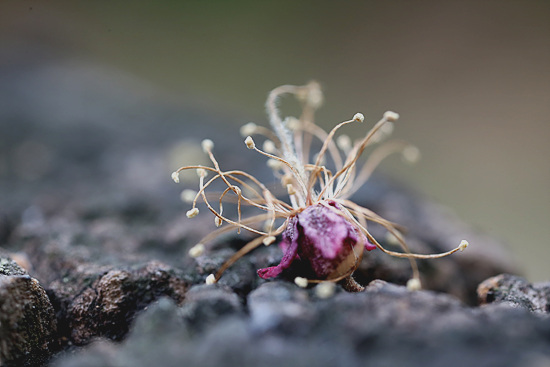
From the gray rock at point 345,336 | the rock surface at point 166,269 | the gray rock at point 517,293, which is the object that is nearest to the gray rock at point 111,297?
the rock surface at point 166,269

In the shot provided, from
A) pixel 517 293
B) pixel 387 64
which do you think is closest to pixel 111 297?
pixel 517 293

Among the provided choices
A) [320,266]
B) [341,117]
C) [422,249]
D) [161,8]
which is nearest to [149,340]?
[320,266]

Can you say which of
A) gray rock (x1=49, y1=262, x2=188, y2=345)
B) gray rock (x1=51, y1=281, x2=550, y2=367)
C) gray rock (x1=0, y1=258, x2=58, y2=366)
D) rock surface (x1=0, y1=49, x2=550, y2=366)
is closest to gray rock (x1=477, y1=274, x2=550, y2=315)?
rock surface (x1=0, y1=49, x2=550, y2=366)

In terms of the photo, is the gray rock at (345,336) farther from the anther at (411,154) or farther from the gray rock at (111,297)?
the anther at (411,154)

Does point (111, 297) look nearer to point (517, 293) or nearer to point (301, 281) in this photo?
point (301, 281)

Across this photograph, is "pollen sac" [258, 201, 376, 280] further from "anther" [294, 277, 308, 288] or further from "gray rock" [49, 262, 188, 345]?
"gray rock" [49, 262, 188, 345]
